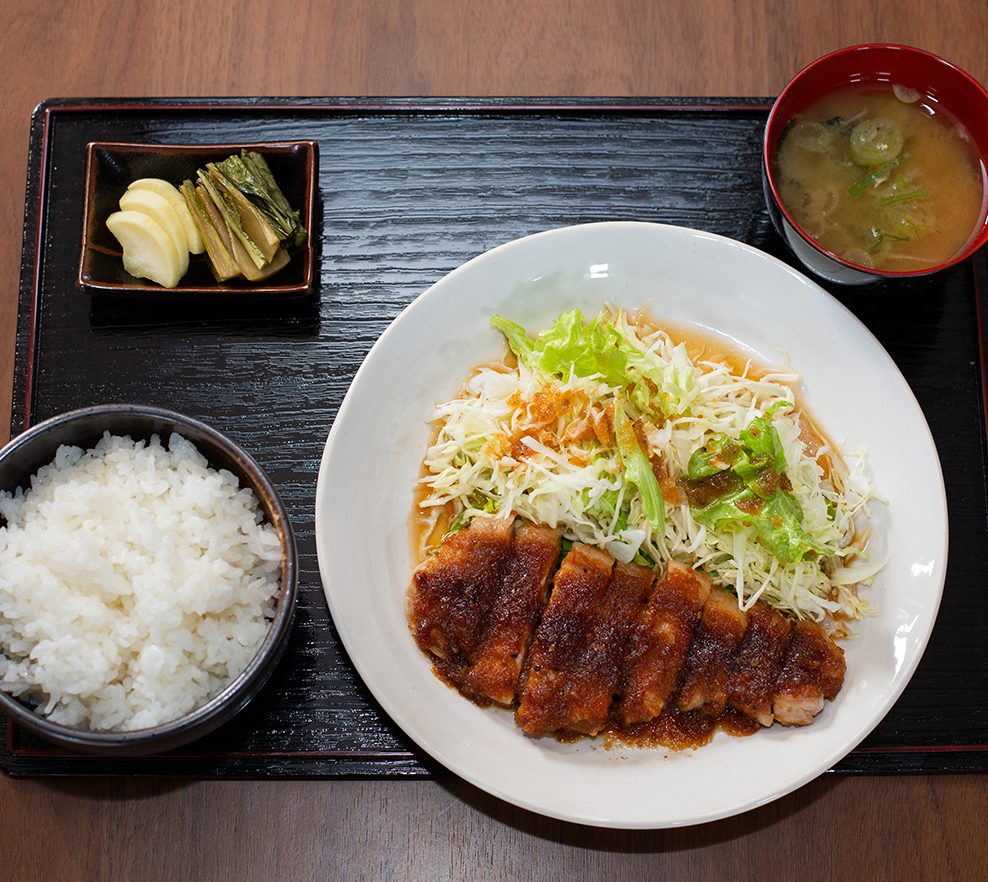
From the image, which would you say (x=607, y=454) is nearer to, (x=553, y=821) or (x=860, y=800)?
(x=553, y=821)

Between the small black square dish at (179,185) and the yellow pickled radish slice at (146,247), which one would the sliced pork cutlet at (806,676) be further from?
the yellow pickled radish slice at (146,247)

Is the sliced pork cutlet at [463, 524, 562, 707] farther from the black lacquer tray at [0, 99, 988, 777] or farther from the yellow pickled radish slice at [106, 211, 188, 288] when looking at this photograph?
the yellow pickled radish slice at [106, 211, 188, 288]

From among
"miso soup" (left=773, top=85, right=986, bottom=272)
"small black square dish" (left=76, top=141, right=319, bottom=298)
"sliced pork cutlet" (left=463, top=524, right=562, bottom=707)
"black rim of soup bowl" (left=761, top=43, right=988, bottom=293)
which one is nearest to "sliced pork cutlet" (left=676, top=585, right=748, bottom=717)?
"sliced pork cutlet" (left=463, top=524, right=562, bottom=707)

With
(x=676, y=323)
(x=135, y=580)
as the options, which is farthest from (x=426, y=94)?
(x=135, y=580)

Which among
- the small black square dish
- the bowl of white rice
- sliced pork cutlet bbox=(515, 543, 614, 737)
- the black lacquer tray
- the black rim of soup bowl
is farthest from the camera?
the small black square dish

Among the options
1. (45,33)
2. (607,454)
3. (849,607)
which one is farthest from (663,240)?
(45,33)

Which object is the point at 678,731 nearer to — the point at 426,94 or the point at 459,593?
the point at 459,593

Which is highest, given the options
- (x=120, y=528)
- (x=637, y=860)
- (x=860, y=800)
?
(x=120, y=528)
